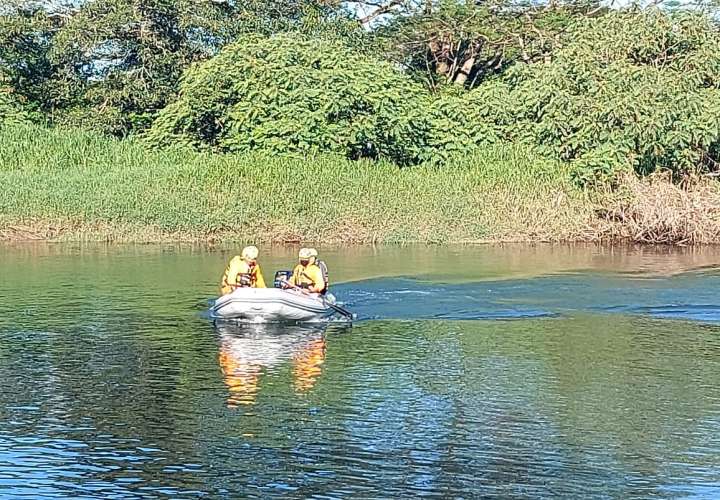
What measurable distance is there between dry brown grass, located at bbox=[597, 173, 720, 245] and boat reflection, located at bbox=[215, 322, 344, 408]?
41.5ft

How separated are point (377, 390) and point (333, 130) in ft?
61.2

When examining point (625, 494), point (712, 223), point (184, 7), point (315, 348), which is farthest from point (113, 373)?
point (184, 7)

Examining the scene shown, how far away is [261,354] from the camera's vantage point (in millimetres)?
14469

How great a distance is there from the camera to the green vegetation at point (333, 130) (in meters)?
27.9

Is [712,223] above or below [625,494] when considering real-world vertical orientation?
above

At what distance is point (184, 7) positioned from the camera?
3506 centimetres

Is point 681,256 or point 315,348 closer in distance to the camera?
point 315,348

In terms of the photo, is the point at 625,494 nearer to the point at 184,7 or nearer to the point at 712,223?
the point at 712,223

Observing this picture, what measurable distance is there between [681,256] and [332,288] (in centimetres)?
827

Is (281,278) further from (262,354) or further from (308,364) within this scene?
(308,364)

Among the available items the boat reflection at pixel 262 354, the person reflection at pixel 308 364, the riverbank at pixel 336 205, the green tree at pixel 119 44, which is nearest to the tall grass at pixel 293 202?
the riverbank at pixel 336 205

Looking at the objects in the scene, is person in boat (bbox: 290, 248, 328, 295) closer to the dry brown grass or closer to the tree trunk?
the dry brown grass

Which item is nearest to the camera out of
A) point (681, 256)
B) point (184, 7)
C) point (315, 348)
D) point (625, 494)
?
point (625, 494)

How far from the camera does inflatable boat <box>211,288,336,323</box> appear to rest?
15984mm
